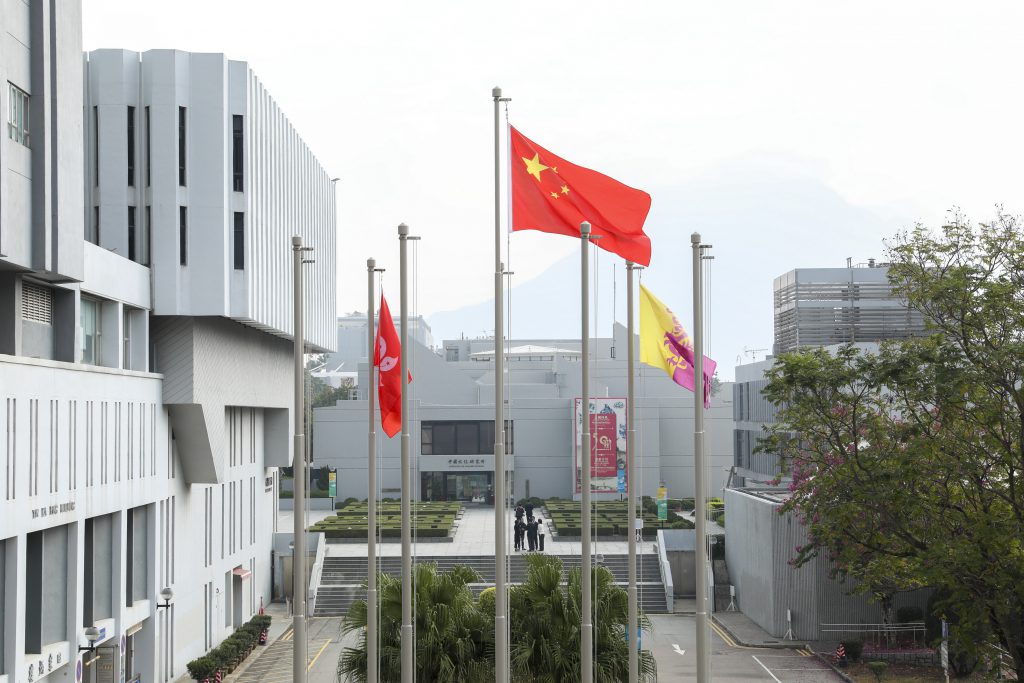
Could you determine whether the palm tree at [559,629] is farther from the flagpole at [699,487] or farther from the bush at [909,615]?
the bush at [909,615]

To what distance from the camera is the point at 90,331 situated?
27.9m

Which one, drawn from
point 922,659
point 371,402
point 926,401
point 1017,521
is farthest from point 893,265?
point 922,659

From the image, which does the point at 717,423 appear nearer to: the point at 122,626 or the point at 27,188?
the point at 122,626

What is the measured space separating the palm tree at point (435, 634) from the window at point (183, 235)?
14.0 m

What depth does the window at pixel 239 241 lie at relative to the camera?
32938mm

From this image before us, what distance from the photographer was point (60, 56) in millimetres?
24031

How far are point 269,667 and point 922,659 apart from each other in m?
19.4

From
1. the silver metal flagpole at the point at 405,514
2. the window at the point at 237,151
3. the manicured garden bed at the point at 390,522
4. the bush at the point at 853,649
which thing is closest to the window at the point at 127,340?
the window at the point at 237,151

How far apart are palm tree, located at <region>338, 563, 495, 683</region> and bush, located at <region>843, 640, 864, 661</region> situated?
51.1 feet

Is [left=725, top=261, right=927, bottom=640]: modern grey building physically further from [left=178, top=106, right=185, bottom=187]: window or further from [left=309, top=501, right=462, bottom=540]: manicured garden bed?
[left=178, top=106, right=185, bottom=187]: window

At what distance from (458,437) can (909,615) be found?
35107mm

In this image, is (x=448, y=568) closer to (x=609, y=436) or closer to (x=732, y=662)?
(x=732, y=662)

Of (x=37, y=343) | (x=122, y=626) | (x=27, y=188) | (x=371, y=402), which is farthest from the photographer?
(x=122, y=626)

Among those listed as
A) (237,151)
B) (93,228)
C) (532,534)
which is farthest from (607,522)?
(93,228)
